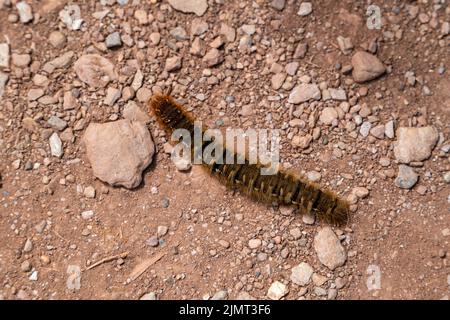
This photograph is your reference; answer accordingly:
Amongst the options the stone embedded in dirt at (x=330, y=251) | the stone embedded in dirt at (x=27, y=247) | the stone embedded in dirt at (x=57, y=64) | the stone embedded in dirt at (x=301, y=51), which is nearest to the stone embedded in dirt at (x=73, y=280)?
the stone embedded in dirt at (x=27, y=247)

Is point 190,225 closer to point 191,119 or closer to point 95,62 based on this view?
point 191,119

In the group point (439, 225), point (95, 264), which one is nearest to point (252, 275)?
point (95, 264)

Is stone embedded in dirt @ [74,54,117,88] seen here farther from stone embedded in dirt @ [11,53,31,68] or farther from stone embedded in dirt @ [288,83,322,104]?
stone embedded in dirt @ [288,83,322,104]

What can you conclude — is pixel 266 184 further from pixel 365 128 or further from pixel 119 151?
pixel 119 151

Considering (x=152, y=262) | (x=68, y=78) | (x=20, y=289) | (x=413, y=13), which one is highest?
(x=413, y=13)

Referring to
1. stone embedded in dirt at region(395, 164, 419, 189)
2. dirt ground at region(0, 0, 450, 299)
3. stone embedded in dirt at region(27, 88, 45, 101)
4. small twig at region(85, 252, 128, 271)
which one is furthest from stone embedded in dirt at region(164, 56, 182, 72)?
stone embedded in dirt at region(395, 164, 419, 189)

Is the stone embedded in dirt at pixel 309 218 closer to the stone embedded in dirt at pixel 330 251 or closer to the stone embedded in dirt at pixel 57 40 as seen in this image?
the stone embedded in dirt at pixel 330 251
